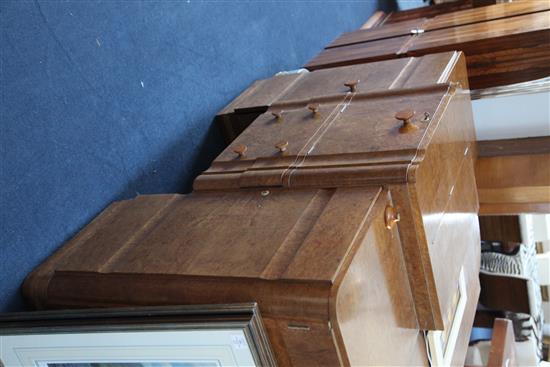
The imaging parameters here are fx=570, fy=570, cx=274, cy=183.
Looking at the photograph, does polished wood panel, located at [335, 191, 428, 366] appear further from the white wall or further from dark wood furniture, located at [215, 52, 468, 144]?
the white wall

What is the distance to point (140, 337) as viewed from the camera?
0.95m

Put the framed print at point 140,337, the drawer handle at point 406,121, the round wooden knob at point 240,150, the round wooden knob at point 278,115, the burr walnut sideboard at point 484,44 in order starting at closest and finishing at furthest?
the framed print at point 140,337 → the drawer handle at point 406,121 → the round wooden knob at point 240,150 → the round wooden knob at point 278,115 → the burr walnut sideboard at point 484,44

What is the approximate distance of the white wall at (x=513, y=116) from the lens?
198 centimetres

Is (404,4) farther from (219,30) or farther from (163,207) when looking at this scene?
(163,207)

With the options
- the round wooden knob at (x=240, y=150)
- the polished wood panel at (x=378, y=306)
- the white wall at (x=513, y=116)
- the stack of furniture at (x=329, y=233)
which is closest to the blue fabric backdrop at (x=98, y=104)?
the stack of furniture at (x=329, y=233)

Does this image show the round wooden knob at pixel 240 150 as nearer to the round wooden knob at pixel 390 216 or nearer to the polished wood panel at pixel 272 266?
the polished wood panel at pixel 272 266

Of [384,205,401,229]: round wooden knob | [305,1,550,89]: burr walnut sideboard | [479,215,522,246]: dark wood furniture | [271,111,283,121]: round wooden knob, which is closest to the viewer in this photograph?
[384,205,401,229]: round wooden knob

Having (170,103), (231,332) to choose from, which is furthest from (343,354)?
(170,103)

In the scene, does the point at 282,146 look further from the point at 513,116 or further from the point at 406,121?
the point at 513,116

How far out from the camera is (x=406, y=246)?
1159 mm

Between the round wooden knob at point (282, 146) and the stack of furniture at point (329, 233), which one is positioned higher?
the round wooden knob at point (282, 146)

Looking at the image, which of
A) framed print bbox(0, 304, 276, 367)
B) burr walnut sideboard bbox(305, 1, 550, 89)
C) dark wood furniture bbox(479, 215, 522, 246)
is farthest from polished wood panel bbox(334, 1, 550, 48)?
framed print bbox(0, 304, 276, 367)

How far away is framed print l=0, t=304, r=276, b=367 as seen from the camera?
0.89 metres

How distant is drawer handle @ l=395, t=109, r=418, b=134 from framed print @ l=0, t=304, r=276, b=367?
1.70ft
